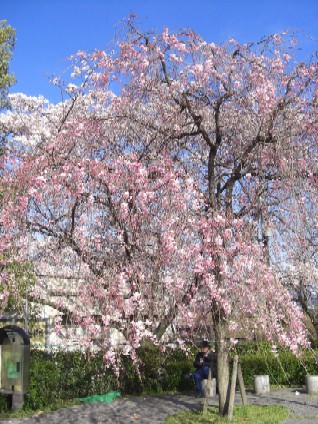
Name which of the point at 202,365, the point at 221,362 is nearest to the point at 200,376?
A: the point at 202,365

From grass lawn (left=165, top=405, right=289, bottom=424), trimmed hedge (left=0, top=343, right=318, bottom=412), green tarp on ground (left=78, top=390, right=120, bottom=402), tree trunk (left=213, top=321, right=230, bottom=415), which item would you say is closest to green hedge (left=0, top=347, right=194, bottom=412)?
trimmed hedge (left=0, top=343, right=318, bottom=412)

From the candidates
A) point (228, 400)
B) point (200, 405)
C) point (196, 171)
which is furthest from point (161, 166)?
point (200, 405)

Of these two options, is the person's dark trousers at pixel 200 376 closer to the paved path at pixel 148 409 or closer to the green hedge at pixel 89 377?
the paved path at pixel 148 409

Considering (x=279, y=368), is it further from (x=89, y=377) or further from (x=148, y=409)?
(x=89, y=377)

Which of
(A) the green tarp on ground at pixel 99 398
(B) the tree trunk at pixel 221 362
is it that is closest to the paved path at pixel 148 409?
(A) the green tarp on ground at pixel 99 398

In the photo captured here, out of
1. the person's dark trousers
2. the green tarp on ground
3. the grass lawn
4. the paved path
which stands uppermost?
the person's dark trousers

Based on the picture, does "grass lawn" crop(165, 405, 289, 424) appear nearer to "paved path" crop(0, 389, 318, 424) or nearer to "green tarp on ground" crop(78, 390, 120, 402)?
"paved path" crop(0, 389, 318, 424)

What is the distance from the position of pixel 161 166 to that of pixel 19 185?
2195 millimetres

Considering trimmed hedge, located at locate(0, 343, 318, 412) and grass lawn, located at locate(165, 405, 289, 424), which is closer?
grass lawn, located at locate(165, 405, 289, 424)

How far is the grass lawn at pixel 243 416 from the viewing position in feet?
25.3

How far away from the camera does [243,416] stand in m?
8.02

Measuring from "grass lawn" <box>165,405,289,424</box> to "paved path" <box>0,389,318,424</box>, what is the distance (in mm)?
193

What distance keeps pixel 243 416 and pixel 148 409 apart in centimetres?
196

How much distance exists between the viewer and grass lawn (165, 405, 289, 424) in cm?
772
